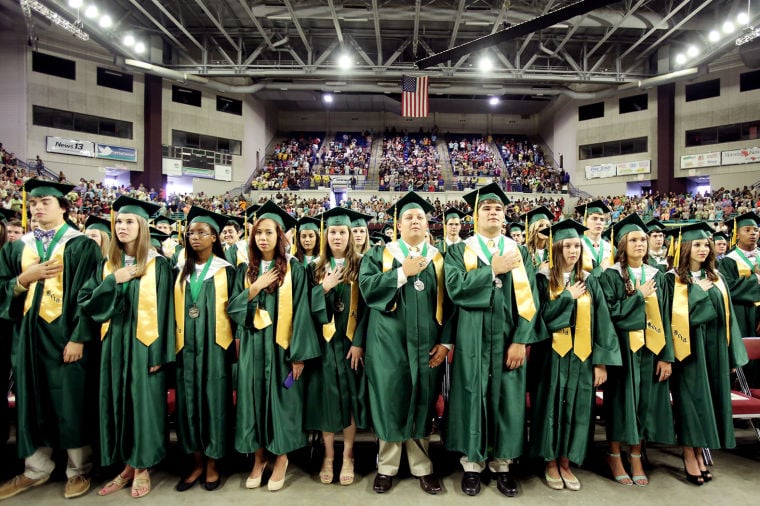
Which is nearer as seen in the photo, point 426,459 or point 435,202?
point 426,459

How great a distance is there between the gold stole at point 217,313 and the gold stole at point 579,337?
98.1 inches

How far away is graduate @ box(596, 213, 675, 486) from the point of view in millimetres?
3332

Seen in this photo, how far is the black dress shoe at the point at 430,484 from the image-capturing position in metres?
3.21

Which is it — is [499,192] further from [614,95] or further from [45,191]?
[614,95]

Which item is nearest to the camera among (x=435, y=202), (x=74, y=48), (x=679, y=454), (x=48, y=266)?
(x=48, y=266)

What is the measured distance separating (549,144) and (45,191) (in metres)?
30.1

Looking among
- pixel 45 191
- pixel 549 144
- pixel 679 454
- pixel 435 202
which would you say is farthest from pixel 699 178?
pixel 45 191

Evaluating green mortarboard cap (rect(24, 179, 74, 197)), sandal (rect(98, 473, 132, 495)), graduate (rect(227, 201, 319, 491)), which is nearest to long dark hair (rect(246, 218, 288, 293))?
graduate (rect(227, 201, 319, 491))

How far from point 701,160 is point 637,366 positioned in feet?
77.4

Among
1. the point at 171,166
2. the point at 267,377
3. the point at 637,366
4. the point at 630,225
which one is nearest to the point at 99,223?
the point at 267,377

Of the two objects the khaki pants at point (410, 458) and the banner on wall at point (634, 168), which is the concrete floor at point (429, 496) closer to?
the khaki pants at point (410, 458)

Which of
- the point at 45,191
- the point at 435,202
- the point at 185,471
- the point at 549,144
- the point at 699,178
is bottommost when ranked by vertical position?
the point at 185,471

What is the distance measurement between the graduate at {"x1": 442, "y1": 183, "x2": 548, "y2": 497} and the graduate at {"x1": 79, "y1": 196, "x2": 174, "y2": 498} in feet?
6.82

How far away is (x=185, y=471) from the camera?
3523mm
